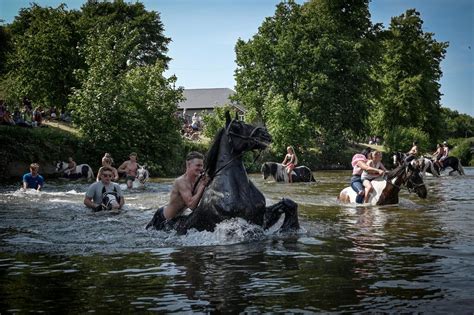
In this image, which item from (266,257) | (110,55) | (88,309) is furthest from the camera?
(110,55)

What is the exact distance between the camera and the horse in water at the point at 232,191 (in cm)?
1019

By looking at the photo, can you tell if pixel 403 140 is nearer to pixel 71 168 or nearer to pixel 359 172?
pixel 71 168

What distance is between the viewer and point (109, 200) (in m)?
15.2

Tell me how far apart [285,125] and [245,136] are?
40579 mm

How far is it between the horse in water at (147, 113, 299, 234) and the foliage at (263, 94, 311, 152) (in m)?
39.9

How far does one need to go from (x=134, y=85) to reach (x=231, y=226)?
102 feet

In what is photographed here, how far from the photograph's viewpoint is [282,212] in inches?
424

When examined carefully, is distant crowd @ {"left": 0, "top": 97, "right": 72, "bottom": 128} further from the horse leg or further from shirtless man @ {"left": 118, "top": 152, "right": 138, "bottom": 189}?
the horse leg

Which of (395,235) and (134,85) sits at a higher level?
(134,85)

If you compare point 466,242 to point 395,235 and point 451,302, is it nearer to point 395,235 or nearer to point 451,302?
point 395,235

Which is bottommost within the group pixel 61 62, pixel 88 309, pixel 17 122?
pixel 88 309

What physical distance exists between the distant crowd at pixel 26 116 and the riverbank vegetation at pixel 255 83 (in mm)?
1847

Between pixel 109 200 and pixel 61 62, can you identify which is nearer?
pixel 109 200

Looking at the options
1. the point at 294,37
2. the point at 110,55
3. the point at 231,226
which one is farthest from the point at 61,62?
the point at 231,226
